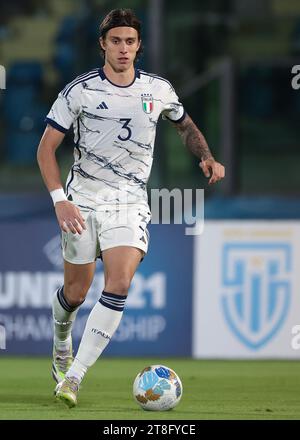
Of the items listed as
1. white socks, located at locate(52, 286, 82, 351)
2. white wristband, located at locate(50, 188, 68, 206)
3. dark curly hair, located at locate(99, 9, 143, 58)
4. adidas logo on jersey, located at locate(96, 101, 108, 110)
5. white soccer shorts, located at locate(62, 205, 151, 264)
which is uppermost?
dark curly hair, located at locate(99, 9, 143, 58)

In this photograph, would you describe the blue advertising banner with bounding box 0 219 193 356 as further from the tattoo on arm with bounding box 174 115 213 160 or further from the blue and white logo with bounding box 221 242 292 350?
the tattoo on arm with bounding box 174 115 213 160

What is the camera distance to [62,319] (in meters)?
7.57

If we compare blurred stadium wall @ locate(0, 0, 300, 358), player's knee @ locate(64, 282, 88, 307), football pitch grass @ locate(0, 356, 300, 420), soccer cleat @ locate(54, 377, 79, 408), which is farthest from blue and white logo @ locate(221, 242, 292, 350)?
soccer cleat @ locate(54, 377, 79, 408)

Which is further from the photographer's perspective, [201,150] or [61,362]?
[61,362]

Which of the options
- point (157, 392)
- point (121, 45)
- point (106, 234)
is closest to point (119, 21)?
point (121, 45)

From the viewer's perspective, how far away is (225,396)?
7.61 metres

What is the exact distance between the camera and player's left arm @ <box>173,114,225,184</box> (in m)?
7.12

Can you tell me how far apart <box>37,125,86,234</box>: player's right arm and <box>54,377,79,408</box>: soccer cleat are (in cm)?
82

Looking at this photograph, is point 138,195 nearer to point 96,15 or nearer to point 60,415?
point 60,415

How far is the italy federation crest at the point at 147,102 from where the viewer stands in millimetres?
7172

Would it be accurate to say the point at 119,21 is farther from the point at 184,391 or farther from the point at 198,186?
the point at 198,186

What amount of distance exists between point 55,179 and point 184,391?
5.80 feet

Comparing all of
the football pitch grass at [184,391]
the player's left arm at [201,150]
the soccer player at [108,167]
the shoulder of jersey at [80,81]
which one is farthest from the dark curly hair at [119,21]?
the football pitch grass at [184,391]

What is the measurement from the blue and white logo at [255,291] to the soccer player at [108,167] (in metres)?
3.04
